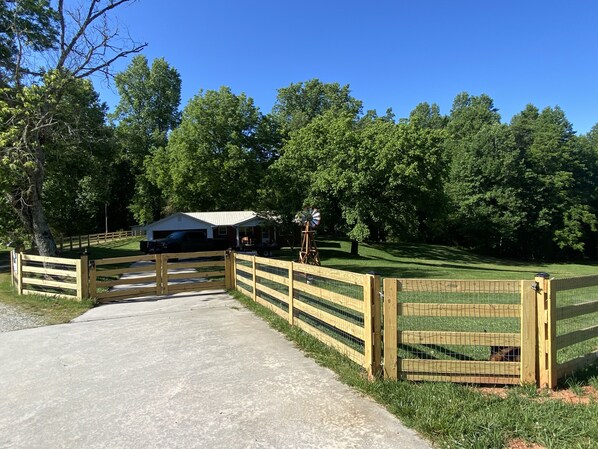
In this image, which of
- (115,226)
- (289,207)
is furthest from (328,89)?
(115,226)

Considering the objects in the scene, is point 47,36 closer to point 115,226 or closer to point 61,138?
point 61,138

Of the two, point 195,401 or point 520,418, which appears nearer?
point 520,418

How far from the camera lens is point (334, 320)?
5438 mm

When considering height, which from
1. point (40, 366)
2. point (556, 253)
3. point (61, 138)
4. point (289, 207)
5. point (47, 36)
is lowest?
point (556, 253)

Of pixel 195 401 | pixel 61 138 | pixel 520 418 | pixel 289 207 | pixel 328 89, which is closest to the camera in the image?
pixel 520 418

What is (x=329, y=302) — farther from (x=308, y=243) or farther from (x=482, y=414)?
(x=308, y=243)


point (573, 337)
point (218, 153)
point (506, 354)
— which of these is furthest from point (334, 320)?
point (218, 153)

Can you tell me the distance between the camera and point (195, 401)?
162 inches

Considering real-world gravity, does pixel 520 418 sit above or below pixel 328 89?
below

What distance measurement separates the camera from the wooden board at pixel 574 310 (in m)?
4.27

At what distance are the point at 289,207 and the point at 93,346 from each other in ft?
73.2

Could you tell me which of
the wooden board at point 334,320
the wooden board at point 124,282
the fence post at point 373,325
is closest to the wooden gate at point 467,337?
the fence post at point 373,325

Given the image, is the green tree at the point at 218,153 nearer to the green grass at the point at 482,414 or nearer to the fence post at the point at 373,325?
the fence post at the point at 373,325

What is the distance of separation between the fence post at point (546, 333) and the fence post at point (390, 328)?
4.63 ft
